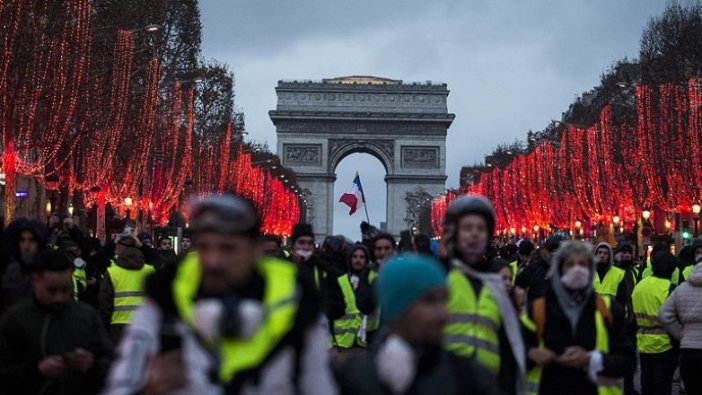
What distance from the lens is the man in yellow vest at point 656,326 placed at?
42.1ft

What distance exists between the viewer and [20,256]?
8.05 m

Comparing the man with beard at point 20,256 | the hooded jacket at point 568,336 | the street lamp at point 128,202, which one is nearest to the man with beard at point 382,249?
the man with beard at point 20,256

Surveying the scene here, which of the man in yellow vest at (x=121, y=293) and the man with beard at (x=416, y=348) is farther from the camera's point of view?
the man in yellow vest at (x=121, y=293)

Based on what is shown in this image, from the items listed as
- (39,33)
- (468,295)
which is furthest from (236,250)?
(39,33)

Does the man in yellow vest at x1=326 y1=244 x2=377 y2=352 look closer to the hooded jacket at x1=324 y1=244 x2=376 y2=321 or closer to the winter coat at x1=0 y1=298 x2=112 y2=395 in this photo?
the hooded jacket at x1=324 y1=244 x2=376 y2=321

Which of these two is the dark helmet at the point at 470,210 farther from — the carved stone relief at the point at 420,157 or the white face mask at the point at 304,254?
the carved stone relief at the point at 420,157

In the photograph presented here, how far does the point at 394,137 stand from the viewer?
354 ft

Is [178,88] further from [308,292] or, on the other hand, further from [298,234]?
[308,292]

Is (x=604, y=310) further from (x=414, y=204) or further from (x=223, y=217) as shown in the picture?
(x=414, y=204)

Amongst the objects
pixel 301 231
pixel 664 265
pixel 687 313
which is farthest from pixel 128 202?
pixel 687 313

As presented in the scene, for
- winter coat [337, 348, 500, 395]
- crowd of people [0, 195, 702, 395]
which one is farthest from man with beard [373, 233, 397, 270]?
winter coat [337, 348, 500, 395]

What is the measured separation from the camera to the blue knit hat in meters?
4.25

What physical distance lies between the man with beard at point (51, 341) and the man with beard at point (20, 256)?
1.63ft

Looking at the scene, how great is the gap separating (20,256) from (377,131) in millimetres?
100350
